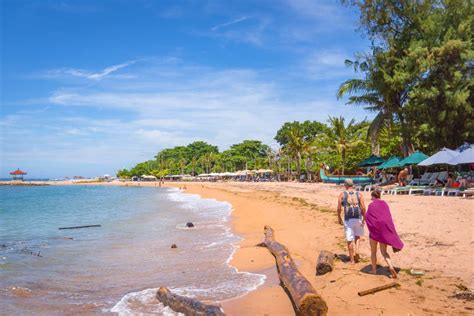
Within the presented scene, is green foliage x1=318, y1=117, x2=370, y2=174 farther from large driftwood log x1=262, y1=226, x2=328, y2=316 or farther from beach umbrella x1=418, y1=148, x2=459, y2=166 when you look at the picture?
large driftwood log x1=262, y1=226, x2=328, y2=316

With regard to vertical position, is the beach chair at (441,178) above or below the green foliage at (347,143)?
below

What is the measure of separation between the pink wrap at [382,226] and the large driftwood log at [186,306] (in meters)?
2.76

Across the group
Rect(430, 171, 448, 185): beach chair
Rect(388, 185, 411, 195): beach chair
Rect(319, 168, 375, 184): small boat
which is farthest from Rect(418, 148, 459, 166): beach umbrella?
Rect(319, 168, 375, 184): small boat

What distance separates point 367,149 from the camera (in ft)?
138

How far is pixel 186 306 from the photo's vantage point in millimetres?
5574

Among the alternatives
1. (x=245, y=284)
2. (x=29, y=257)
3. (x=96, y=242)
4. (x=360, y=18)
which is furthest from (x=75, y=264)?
(x=360, y=18)

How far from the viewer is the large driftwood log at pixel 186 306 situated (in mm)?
5148

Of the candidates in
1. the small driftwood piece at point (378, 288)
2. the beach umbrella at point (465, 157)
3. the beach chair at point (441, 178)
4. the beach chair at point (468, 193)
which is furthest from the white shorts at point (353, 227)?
the beach chair at point (441, 178)

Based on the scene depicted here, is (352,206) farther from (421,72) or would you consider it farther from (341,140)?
(341,140)

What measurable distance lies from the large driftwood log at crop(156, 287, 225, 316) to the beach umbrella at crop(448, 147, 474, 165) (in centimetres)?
1467

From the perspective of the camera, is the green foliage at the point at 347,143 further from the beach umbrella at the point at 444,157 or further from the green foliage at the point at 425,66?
the beach umbrella at the point at 444,157

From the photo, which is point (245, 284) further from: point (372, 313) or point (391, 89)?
point (391, 89)

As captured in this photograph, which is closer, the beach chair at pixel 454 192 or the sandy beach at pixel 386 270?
the sandy beach at pixel 386 270

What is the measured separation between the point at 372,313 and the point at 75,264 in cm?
790
